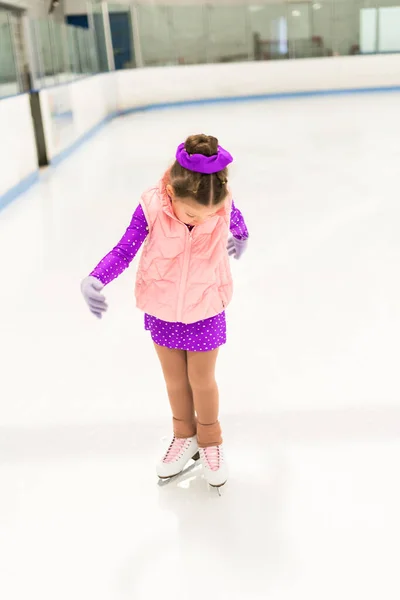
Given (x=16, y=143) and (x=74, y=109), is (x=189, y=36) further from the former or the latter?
(x=16, y=143)

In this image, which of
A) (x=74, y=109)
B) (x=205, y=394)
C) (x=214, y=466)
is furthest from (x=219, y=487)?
(x=74, y=109)

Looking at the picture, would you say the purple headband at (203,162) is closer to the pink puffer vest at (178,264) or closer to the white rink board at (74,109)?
the pink puffer vest at (178,264)

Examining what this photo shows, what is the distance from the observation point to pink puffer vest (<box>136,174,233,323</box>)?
4.08 ft

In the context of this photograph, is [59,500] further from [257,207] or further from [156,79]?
[156,79]

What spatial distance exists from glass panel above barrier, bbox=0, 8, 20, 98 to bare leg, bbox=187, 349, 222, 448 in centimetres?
426

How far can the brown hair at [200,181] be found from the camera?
44.2 inches

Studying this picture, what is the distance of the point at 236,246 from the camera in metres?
1.50

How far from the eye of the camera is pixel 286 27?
1312 cm

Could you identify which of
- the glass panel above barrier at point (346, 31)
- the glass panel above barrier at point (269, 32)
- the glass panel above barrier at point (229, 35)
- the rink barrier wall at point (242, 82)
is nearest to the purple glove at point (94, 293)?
the rink barrier wall at point (242, 82)

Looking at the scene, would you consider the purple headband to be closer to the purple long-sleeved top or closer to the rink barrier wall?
the purple long-sleeved top

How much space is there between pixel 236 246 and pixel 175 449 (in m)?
0.52

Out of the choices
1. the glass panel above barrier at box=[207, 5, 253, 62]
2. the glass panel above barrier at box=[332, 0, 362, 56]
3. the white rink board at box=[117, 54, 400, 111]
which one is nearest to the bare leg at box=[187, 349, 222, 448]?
the white rink board at box=[117, 54, 400, 111]

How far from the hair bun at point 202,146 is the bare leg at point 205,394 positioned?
463 millimetres

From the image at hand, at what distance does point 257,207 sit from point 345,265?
1301 mm
